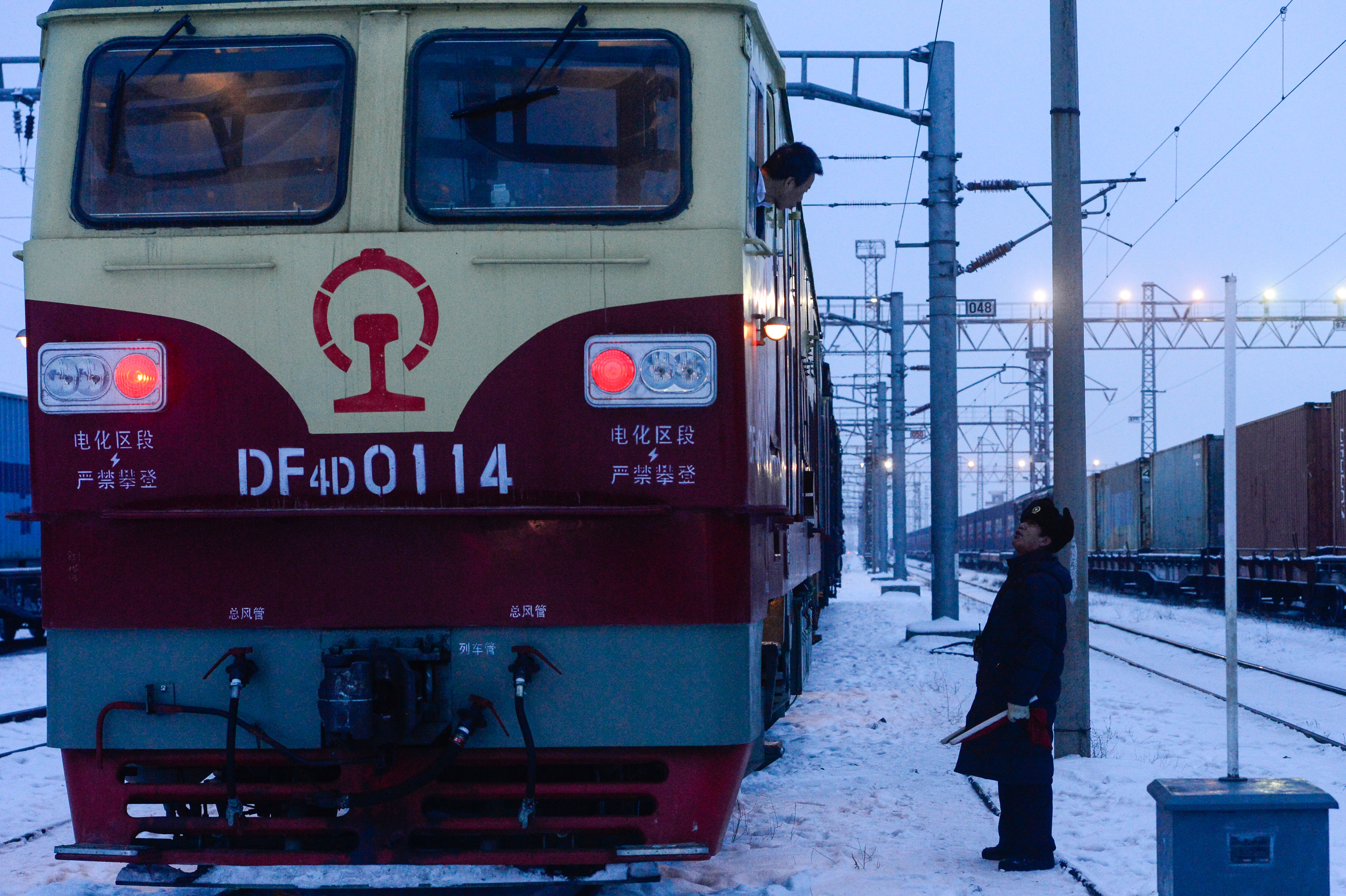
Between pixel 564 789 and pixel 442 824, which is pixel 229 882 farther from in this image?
pixel 564 789

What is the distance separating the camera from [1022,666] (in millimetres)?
5641

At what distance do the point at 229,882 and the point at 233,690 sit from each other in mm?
775

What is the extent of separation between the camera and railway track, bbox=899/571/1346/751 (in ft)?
32.3

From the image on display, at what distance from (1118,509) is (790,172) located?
111 feet

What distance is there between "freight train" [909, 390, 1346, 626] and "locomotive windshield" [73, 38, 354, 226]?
1776 cm

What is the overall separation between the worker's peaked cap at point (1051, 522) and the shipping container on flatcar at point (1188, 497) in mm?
21113

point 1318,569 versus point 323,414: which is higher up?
point 323,414

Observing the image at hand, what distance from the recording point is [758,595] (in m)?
4.61

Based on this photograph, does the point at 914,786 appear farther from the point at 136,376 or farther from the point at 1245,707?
the point at 1245,707

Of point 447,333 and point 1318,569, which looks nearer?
point 447,333

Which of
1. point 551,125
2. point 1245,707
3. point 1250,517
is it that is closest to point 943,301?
point 1245,707

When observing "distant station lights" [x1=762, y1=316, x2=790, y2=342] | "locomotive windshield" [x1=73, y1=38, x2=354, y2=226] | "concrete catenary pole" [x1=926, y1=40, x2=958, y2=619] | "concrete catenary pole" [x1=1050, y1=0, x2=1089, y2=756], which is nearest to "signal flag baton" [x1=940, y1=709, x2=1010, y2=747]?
"distant station lights" [x1=762, y1=316, x2=790, y2=342]

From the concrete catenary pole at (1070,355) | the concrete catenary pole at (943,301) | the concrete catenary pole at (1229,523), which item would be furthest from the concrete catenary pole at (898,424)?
the concrete catenary pole at (1229,523)

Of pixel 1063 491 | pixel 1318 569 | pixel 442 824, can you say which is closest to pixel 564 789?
pixel 442 824
